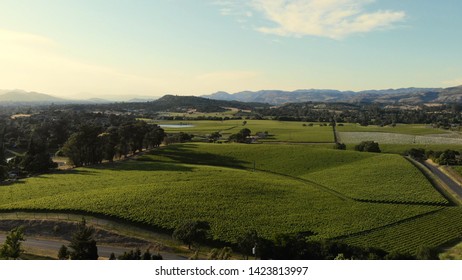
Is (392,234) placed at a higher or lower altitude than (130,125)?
lower

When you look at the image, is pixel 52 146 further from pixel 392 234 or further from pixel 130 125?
pixel 392 234

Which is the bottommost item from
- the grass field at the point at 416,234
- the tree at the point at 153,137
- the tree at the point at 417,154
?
the grass field at the point at 416,234

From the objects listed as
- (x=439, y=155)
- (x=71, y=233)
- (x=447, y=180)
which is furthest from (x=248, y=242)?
(x=439, y=155)

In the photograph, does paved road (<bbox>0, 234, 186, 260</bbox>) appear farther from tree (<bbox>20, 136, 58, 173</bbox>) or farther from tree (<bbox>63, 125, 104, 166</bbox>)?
tree (<bbox>63, 125, 104, 166</bbox>)

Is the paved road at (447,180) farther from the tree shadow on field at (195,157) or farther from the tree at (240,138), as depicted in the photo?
the tree at (240,138)

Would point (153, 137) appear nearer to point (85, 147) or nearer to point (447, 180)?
point (85, 147)

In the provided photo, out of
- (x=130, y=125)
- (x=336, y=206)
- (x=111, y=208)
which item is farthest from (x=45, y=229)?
(x=130, y=125)

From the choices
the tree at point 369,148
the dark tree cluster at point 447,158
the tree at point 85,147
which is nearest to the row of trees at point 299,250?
the dark tree cluster at point 447,158
